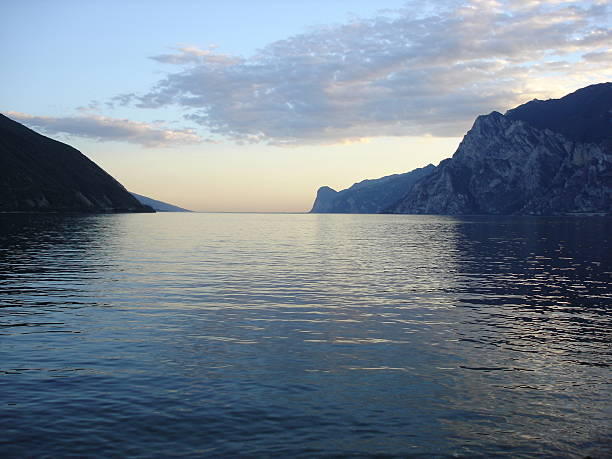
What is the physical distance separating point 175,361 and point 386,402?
10.3 m

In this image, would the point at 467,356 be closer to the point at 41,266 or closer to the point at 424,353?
the point at 424,353

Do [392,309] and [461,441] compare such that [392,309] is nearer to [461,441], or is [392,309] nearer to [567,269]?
[461,441]

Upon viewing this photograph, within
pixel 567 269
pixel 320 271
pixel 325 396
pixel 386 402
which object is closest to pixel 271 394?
pixel 325 396

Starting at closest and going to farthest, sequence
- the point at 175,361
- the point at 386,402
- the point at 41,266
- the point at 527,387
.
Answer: the point at 386,402 < the point at 527,387 < the point at 175,361 < the point at 41,266

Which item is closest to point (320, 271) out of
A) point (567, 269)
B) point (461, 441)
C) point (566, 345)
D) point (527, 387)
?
point (567, 269)

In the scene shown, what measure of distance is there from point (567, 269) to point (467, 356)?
45.6m

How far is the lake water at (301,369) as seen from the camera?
15.5m

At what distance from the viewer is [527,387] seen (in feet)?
67.5

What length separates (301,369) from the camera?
73.6 ft

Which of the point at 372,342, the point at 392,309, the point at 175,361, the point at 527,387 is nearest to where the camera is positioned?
the point at 527,387

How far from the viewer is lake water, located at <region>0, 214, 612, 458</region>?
51.0 ft

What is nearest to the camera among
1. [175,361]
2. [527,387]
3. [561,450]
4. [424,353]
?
[561,450]

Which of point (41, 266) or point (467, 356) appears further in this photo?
point (41, 266)

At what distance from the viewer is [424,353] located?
25359 millimetres
